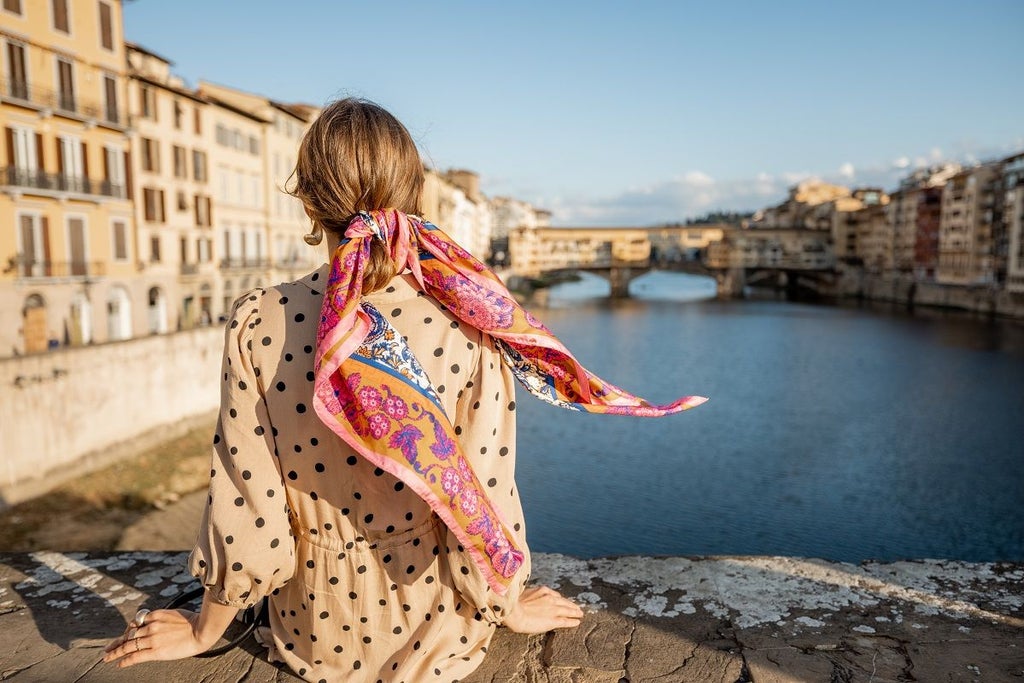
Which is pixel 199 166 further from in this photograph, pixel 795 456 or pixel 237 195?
pixel 795 456

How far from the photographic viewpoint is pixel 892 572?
7.57ft

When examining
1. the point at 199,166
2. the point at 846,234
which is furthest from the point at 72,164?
the point at 846,234

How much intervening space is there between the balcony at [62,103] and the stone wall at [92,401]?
4.85m

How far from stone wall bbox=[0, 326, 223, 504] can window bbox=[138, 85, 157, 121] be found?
239 inches

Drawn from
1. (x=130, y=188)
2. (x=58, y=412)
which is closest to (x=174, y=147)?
(x=130, y=188)

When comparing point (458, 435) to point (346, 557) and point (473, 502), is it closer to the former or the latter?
point (473, 502)

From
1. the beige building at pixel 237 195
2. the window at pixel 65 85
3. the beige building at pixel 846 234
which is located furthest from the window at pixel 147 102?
the beige building at pixel 846 234

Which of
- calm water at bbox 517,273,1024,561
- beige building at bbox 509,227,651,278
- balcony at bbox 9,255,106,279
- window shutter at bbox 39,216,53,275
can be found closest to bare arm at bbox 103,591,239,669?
calm water at bbox 517,273,1024,561

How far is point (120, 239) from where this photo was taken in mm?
18656

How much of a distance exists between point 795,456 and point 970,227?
4263 centimetres

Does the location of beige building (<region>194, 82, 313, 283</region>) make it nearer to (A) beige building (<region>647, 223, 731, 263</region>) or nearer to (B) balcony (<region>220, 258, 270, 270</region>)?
(B) balcony (<region>220, 258, 270, 270</region>)

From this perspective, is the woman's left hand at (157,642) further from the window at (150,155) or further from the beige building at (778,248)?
the beige building at (778,248)

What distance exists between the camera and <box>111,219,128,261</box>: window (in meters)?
18.4

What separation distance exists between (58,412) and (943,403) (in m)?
22.4
